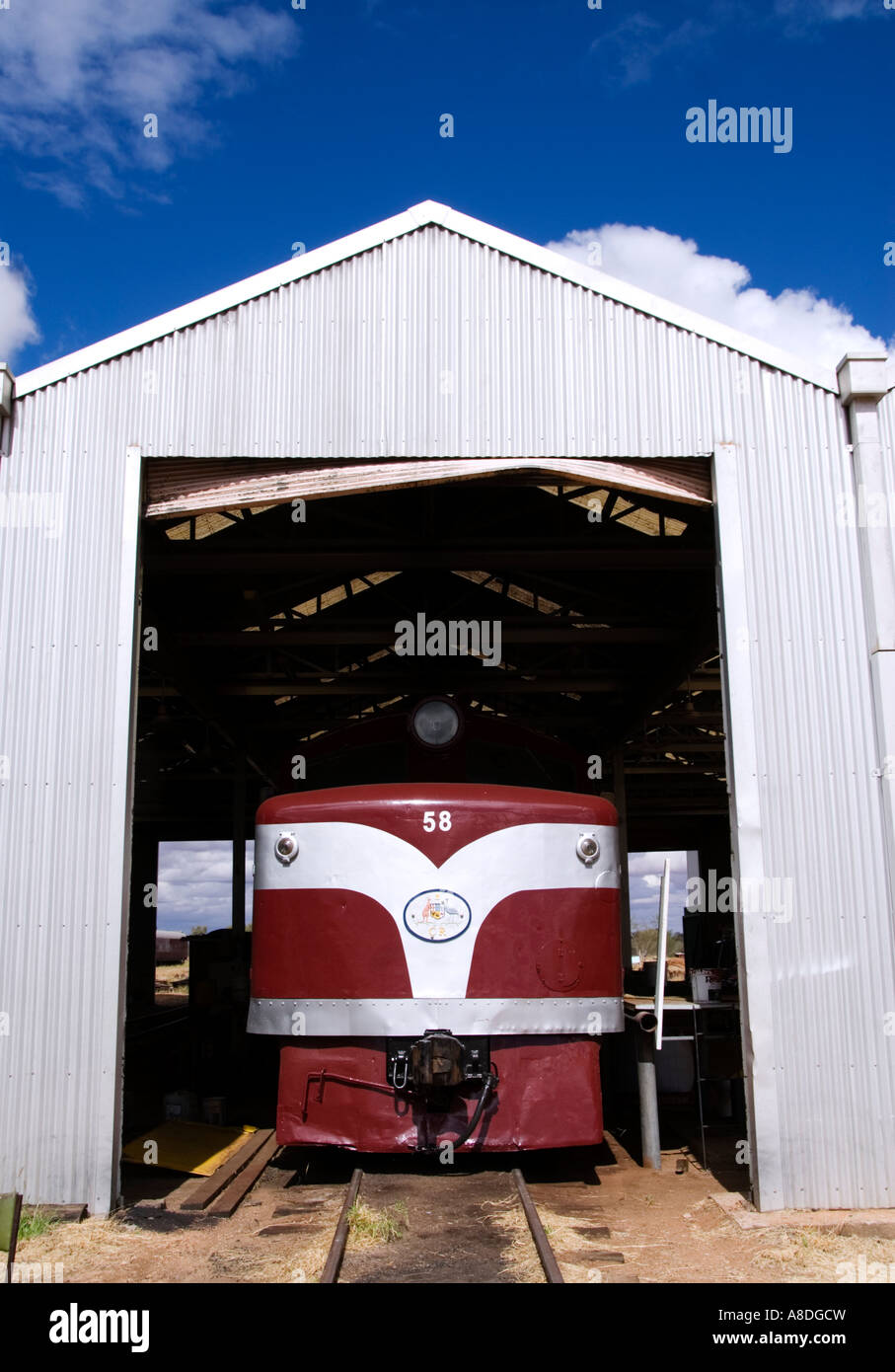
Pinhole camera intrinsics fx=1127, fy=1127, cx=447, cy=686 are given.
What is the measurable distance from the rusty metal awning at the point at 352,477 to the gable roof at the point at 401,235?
2.99 feet

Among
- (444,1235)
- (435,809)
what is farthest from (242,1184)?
(435,809)

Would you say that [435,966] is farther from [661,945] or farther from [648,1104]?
[648,1104]

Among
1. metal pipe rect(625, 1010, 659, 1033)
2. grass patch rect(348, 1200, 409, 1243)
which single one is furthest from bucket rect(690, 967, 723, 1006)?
grass patch rect(348, 1200, 409, 1243)

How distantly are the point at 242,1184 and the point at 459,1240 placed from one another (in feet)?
8.45

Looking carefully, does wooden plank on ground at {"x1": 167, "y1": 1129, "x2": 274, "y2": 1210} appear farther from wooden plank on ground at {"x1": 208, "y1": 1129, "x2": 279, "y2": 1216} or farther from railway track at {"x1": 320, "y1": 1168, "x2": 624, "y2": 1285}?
railway track at {"x1": 320, "y1": 1168, "x2": 624, "y2": 1285}

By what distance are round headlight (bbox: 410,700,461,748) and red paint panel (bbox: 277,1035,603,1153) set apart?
8.07 feet

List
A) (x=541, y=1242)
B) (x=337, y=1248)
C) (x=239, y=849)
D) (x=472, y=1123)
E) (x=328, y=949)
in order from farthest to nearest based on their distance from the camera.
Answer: (x=239, y=849) → (x=328, y=949) → (x=472, y=1123) → (x=541, y=1242) → (x=337, y=1248)

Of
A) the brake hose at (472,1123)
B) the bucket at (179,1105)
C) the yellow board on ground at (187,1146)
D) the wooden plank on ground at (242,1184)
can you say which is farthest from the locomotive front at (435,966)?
the bucket at (179,1105)

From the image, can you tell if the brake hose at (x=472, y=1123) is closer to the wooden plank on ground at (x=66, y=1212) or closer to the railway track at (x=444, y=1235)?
the railway track at (x=444, y=1235)

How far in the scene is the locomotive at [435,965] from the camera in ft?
24.4

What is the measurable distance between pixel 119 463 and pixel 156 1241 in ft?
17.3

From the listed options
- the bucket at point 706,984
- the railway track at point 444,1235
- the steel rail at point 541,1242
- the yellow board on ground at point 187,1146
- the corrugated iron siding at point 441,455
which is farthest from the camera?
the bucket at point 706,984

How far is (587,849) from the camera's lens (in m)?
8.11
